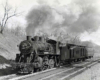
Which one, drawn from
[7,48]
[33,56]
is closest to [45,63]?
[33,56]

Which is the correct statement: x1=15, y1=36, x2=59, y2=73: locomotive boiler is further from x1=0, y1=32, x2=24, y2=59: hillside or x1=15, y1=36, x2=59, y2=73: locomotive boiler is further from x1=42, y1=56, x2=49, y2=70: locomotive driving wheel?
x1=0, y1=32, x2=24, y2=59: hillside

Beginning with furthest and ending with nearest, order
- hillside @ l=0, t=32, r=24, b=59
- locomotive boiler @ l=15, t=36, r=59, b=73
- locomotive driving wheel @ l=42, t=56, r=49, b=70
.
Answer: hillside @ l=0, t=32, r=24, b=59, locomotive driving wheel @ l=42, t=56, r=49, b=70, locomotive boiler @ l=15, t=36, r=59, b=73

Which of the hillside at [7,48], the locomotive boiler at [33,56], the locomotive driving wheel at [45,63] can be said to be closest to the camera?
the locomotive boiler at [33,56]

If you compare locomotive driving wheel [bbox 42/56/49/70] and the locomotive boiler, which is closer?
the locomotive boiler

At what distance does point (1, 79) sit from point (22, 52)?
4007mm

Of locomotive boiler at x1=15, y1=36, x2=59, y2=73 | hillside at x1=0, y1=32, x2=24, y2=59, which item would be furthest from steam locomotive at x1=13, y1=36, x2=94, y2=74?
hillside at x1=0, y1=32, x2=24, y2=59

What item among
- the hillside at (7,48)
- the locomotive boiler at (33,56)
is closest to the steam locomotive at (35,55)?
the locomotive boiler at (33,56)

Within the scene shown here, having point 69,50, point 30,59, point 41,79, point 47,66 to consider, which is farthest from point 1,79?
point 69,50

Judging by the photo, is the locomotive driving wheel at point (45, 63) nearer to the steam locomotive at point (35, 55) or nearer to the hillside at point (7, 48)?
the steam locomotive at point (35, 55)

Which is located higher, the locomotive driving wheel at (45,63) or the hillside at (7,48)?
the hillside at (7,48)

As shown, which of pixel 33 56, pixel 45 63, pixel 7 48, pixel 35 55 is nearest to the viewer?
pixel 35 55

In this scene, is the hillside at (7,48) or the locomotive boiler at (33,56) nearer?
the locomotive boiler at (33,56)

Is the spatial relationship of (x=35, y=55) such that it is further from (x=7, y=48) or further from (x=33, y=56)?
(x=7, y=48)

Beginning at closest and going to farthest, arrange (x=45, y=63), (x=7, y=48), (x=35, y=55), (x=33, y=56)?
(x=35, y=55), (x=33, y=56), (x=45, y=63), (x=7, y=48)
